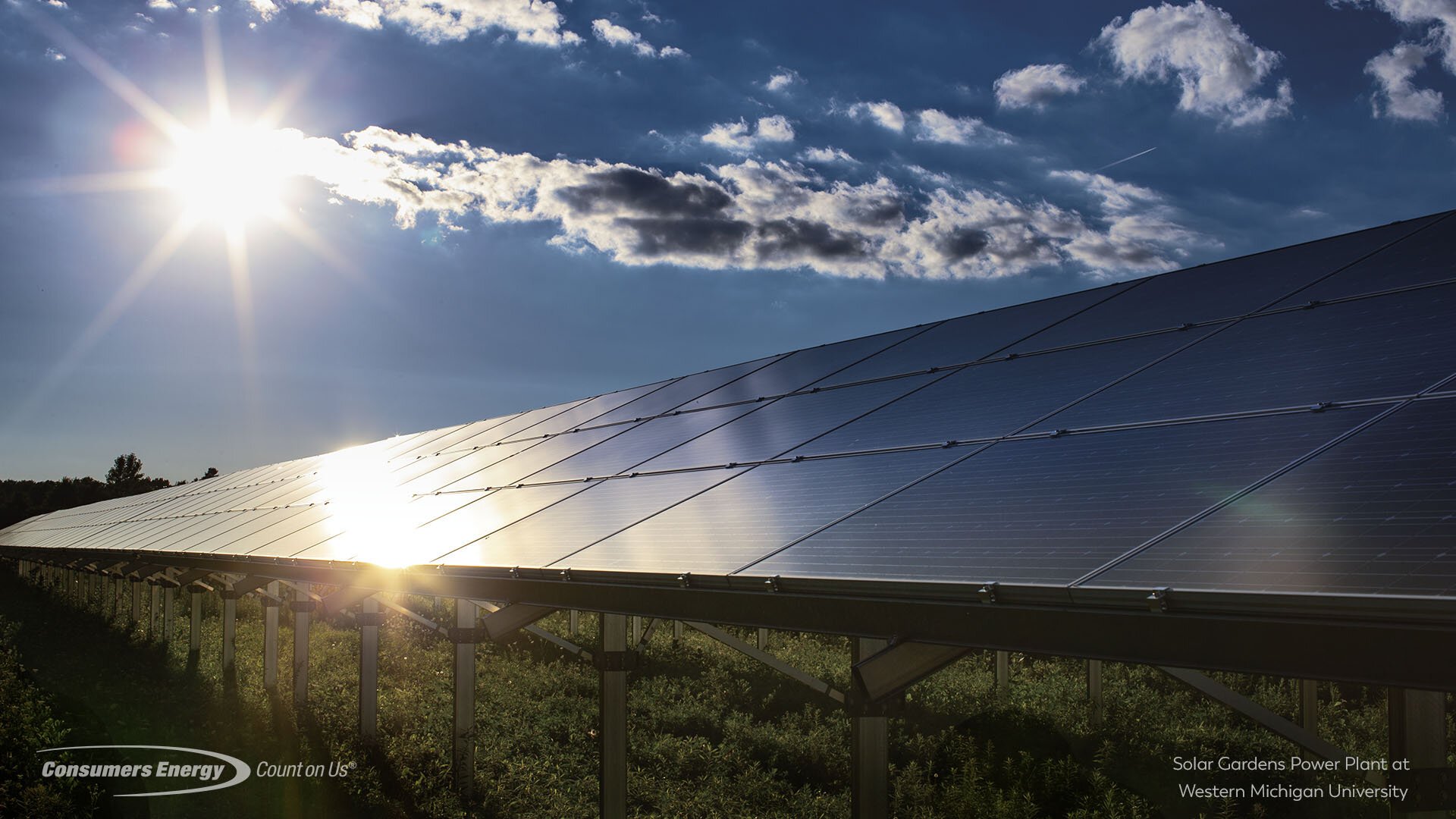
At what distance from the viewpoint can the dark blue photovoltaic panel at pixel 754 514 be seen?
8.32 meters

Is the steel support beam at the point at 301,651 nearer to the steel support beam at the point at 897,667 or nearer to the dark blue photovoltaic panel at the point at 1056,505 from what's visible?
the dark blue photovoltaic panel at the point at 1056,505

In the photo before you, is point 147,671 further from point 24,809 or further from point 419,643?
point 24,809

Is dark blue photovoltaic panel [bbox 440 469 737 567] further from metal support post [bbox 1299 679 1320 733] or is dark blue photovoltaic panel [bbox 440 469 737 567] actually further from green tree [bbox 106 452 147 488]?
green tree [bbox 106 452 147 488]

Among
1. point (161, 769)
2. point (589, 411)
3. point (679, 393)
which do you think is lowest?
point (161, 769)

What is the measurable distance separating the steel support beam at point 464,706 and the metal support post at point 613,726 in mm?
5641

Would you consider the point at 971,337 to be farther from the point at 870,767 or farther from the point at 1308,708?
the point at 870,767

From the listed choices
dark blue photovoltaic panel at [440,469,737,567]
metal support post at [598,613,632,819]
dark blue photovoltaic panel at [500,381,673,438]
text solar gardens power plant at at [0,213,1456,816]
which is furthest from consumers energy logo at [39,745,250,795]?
metal support post at [598,613,632,819]

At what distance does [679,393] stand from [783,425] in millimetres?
7399

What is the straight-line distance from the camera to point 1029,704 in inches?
909

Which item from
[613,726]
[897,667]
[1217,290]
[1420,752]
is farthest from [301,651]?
[1420,752]

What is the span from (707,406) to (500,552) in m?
6.82

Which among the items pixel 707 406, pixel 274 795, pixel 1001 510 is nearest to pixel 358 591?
pixel 274 795

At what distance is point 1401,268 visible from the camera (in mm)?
10383

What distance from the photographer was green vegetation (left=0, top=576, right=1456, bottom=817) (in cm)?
1650
